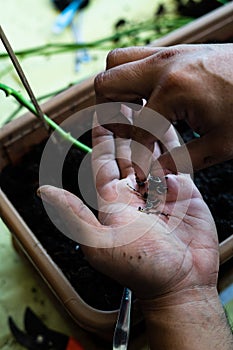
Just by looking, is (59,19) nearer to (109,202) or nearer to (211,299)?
(109,202)

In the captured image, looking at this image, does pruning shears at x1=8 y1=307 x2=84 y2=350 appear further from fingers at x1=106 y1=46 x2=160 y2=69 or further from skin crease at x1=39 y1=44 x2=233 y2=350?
fingers at x1=106 y1=46 x2=160 y2=69

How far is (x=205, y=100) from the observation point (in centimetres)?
44

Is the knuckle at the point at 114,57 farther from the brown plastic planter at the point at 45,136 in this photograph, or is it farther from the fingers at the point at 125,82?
the brown plastic planter at the point at 45,136

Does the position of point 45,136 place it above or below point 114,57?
below

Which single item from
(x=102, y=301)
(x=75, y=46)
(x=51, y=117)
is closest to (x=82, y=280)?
(x=102, y=301)

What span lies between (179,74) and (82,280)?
352 mm

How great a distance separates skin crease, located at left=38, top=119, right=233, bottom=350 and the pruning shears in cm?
19

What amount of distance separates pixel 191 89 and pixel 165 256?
181 mm

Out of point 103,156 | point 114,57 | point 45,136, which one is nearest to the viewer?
point 114,57

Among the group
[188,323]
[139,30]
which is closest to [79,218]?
[188,323]

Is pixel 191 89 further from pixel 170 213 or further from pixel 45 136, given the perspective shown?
pixel 45 136

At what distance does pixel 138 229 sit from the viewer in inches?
20.5

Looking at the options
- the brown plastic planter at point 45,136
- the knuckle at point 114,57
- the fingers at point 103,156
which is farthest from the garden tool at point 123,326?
the knuckle at point 114,57

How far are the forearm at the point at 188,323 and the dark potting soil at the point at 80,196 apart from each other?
121 millimetres
